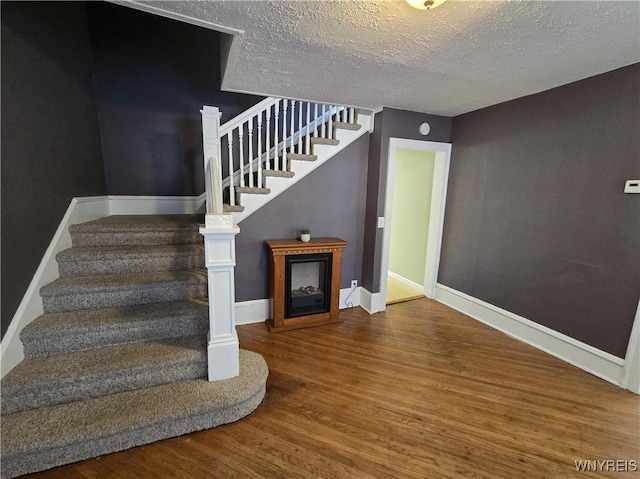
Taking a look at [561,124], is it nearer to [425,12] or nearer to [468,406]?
[425,12]

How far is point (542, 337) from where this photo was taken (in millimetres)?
2580

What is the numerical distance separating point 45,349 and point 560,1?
3.58 meters

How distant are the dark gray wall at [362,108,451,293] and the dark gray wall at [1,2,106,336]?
2.99m

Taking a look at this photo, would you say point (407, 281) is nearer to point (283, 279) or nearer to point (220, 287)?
point (283, 279)

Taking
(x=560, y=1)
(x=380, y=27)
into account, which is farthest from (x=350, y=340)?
(x=560, y=1)

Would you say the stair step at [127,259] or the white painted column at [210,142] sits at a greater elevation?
the white painted column at [210,142]

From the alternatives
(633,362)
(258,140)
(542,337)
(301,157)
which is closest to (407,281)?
(542,337)

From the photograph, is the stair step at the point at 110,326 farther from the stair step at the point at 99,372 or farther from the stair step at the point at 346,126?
the stair step at the point at 346,126

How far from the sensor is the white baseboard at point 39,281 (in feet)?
5.28

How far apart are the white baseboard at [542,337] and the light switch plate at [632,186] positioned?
1.30m

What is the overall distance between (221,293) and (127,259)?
47.1 inches

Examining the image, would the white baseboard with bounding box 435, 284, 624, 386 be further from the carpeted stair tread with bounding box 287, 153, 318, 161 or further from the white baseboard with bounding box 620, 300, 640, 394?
the carpeted stair tread with bounding box 287, 153, 318, 161

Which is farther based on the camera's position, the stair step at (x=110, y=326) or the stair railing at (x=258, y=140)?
the stair railing at (x=258, y=140)

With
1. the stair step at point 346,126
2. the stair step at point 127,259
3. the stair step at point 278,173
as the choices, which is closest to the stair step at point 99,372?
the stair step at point 127,259
